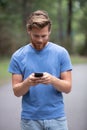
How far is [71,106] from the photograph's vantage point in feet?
9.02

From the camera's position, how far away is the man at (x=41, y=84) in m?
1.45

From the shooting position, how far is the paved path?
2658 millimetres

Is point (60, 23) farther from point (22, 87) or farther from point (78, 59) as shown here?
point (22, 87)

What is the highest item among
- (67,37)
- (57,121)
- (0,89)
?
(67,37)

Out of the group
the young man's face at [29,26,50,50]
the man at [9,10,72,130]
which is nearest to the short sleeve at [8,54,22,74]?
the man at [9,10,72,130]

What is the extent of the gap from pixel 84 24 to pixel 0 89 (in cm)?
89

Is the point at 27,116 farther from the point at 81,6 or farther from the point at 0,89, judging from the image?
the point at 81,6

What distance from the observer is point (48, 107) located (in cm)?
147

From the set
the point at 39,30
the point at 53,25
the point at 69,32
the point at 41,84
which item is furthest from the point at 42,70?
the point at 69,32

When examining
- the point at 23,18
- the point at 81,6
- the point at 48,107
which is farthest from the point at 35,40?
the point at 81,6

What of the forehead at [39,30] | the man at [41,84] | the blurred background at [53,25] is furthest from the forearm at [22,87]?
the blurred background at [53,25]

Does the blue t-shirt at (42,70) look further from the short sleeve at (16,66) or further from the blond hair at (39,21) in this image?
the blond hair at (39,21)

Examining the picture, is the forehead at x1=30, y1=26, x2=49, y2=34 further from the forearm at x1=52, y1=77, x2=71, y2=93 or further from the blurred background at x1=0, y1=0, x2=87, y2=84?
the blurred background at x1=0, y1=0, x2=87, y2=84

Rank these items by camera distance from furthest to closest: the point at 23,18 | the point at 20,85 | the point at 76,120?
the point at 76,120 → the point at 23,18 → the point at 20,85
